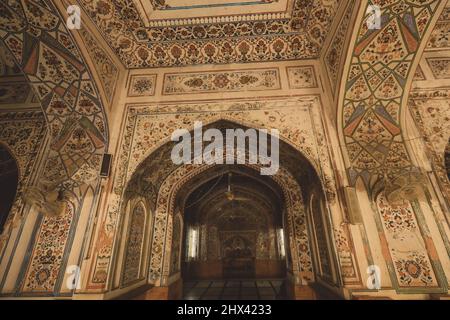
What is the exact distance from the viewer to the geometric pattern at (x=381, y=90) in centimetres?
297

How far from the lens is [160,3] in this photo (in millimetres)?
3717

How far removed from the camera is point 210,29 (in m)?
4.00

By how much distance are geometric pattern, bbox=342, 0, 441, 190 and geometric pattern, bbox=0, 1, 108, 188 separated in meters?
3.79

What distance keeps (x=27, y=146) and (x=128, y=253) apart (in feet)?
8.27

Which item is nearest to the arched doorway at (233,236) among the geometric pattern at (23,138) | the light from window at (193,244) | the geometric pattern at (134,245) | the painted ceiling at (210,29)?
the light from window at (193,244)

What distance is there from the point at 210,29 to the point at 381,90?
9.41 ft

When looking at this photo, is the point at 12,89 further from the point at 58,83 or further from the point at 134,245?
the point at 134,245

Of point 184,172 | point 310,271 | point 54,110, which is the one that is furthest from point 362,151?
point 54,110

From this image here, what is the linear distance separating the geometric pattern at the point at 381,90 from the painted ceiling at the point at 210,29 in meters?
0.84

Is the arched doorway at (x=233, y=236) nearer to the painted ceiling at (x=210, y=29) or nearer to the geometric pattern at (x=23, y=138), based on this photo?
the painted ceiling at (x=210, y=29)

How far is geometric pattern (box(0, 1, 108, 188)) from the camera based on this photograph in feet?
9.70

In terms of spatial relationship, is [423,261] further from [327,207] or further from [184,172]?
[184,172]

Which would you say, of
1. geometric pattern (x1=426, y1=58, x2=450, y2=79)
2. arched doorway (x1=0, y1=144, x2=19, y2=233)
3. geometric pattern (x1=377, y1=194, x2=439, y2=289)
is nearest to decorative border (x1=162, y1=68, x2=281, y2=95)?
geometric pattern (x1=377, y1=194, x2=439, y2=289)

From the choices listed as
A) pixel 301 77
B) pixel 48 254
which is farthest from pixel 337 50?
pixel 48 254
